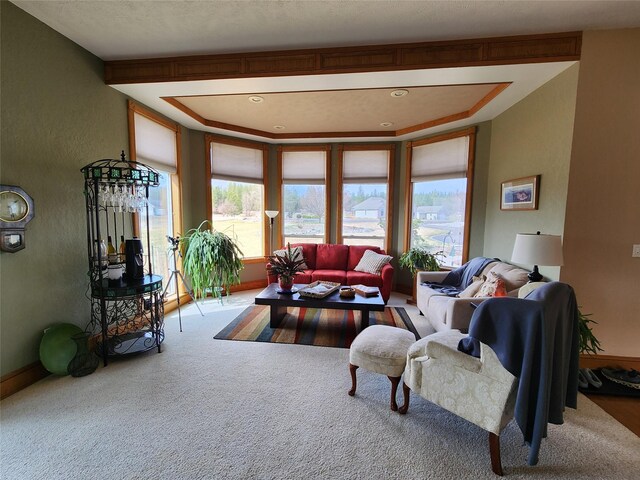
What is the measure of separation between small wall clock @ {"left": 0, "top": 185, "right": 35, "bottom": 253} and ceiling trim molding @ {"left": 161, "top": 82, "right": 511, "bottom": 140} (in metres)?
1.87

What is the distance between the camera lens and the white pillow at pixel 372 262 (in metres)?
4.73

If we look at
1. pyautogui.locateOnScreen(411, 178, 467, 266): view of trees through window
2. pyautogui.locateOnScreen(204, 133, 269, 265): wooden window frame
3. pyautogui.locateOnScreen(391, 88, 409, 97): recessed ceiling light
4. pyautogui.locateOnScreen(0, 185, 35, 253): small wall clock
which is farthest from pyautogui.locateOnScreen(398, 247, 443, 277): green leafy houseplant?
pyautogui.locateOnScreen(0, 185, 35, 253): small wall clock

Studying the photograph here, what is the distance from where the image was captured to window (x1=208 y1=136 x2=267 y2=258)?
4930mm

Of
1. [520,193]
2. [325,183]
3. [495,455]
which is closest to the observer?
[495,455]

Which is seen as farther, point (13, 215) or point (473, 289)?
point (473, 289)

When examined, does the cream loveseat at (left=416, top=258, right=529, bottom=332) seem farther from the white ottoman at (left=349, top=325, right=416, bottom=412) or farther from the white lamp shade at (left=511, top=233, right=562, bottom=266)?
the white ottoman at (left=349, top=325, right=416, bottom=412)

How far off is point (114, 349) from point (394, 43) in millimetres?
3924

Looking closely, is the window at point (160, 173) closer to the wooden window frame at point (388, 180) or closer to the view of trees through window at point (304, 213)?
the view of trees through window at point (304, 213)

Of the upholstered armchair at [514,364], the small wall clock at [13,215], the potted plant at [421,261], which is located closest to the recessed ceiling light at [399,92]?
the potted plant at [421,261]

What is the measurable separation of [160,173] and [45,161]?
165 cm

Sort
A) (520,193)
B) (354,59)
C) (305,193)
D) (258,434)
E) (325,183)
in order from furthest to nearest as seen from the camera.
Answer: (305,193)
(325,183)
(520,193)
(354,59)
(258,434)

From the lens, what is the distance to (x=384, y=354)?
2.07 m

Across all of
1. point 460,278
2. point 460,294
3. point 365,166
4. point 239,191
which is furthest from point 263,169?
point 460,294

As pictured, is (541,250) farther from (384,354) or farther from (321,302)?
(321,302)
